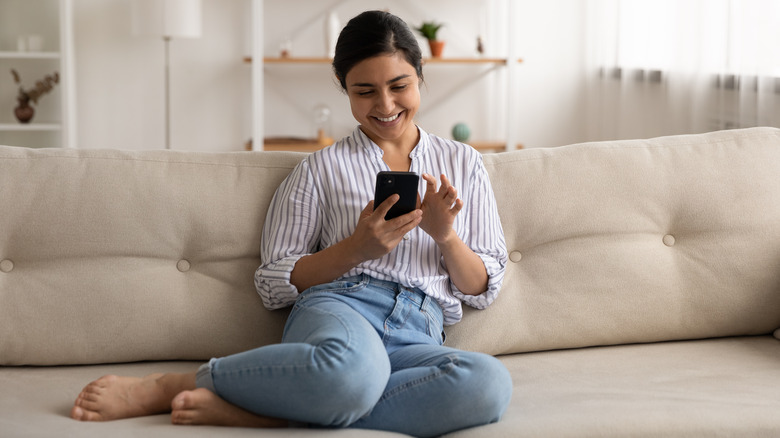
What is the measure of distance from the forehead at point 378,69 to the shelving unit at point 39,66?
319 cm

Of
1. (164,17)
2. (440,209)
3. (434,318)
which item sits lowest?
(434,318)

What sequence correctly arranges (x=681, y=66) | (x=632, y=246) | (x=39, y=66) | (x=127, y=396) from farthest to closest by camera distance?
(x=39, y=66) < (x=681, y=66) < (x=632, y=246) < (x=127, y=396)

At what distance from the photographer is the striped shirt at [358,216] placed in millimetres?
1646

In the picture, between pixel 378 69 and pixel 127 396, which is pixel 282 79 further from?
pixel 127 396

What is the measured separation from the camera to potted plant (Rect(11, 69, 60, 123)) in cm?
448

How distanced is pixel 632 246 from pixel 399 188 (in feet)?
1.98

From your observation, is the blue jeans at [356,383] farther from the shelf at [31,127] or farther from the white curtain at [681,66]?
the shelf at [31,127]

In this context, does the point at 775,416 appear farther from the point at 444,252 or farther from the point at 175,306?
the point at 175,306

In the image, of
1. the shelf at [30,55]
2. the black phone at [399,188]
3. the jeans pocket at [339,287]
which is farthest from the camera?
the shelf at [30,55]

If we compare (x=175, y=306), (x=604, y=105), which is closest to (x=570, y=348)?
(x=175, y=306)

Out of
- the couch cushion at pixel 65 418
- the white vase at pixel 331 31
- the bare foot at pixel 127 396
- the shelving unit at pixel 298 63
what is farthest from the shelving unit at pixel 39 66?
the bare foot at pixel 127 396

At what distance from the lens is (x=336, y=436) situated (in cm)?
129

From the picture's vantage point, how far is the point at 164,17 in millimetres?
4301

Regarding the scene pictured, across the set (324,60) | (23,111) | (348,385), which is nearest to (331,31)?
(324,60)
